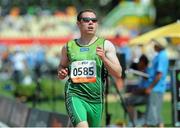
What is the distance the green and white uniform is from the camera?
23.9ft

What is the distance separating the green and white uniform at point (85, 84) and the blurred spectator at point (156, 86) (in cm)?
558

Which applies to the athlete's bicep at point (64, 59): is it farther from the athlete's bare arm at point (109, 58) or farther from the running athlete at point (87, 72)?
the athlete's bare arm at point (109, 58)

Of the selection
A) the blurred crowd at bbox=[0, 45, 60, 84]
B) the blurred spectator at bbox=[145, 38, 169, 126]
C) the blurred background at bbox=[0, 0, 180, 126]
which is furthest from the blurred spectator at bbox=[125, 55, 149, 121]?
the blurred crowd at bbox=[0, 45, 60, 84]

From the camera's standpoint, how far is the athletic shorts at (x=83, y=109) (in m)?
7.20

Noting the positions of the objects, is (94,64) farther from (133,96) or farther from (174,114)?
(133,96)

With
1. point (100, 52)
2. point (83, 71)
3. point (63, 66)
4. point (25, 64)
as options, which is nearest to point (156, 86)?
point (63, 66)

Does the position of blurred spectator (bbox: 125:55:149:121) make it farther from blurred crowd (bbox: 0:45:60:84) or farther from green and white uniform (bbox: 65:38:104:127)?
blurred crowd (bbox: 0:45:60:84)

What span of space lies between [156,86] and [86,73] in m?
5.82

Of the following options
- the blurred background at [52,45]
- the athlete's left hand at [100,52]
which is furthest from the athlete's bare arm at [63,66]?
the blurred background at [52,45]

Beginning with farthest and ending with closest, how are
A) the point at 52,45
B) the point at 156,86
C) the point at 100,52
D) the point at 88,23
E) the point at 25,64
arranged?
the point at 52,45 → the point at 25,64 → the point at 156,86 → the point at 88,23 → the point at 100,52

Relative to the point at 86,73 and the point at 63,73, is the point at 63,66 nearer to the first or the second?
the point at 63,73

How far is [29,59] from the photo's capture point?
3725cm

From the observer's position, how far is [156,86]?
13.0m

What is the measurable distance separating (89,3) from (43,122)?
79.6 m
